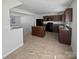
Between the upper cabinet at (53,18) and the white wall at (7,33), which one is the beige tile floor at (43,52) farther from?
the upper cabinet at (53,18)

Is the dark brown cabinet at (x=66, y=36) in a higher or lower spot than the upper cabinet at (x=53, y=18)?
lower

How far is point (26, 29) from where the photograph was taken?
1027cm

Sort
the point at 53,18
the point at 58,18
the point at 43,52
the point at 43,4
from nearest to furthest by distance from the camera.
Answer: the point at 43,52 → the point at 43,4 → the point at 58,18 → the point at 53,18

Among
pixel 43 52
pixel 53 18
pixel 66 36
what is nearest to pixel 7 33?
pixel 43 52

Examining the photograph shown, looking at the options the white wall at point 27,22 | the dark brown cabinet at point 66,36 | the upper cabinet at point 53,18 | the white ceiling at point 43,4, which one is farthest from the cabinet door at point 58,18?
the dark brown cabinet at point 66,36

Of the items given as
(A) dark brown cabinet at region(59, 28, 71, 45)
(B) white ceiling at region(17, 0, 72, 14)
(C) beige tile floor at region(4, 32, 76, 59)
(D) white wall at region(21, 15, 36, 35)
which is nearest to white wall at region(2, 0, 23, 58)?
(C) beige tile floor at region(4, 32, 76, 59)

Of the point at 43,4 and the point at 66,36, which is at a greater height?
the point at 43,4

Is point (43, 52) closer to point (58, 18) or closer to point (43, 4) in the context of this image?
point (43, 4)

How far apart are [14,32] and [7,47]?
843 millimetres

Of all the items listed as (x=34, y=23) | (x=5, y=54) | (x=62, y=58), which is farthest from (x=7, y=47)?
(x=34, y=23)

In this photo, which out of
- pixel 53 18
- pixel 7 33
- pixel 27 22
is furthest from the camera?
pixel 53 18

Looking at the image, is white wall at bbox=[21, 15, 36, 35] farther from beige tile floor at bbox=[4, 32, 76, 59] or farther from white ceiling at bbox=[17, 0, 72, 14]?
beige tile floor at bbox=[4, 32, 76, 59]

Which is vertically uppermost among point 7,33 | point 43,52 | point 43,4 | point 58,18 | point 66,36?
point 43,4

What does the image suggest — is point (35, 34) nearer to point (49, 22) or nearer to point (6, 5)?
point (49, 22)
